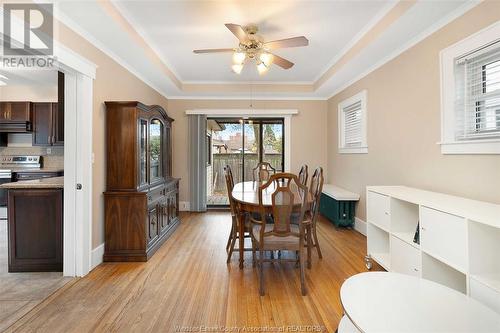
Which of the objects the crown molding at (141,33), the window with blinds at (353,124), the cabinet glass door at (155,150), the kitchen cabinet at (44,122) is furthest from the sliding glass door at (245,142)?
the kitchen cabinet at (44,122)

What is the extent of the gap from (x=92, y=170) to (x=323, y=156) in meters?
4.26

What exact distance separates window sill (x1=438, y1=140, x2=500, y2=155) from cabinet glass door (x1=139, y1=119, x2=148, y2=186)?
3159mm

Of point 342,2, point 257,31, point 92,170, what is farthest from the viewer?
point 257,31

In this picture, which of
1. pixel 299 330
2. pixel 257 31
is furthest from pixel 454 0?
pixel 299 330

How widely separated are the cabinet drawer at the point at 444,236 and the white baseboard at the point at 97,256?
10.2ft

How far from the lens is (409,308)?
117 cm

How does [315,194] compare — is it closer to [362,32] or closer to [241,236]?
[241,236]

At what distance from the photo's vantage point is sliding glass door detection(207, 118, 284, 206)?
5543 mm

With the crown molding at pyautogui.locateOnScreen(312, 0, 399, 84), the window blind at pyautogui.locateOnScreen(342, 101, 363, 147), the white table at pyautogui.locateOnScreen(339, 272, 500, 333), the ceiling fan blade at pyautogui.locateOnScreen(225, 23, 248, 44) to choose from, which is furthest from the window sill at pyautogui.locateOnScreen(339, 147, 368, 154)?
the white table at pyautogui.locateOnScreen(339, 272, 500, 333)

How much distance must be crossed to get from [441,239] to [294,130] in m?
3.86

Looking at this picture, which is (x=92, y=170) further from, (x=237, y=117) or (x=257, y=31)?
(x=237, y=117)

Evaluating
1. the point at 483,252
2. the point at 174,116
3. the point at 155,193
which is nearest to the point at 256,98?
the point at 174,116

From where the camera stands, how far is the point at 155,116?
345 cm

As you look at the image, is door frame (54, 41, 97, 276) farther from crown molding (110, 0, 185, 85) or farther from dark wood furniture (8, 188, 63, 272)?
crown molding (110, 0, 185, 85)
